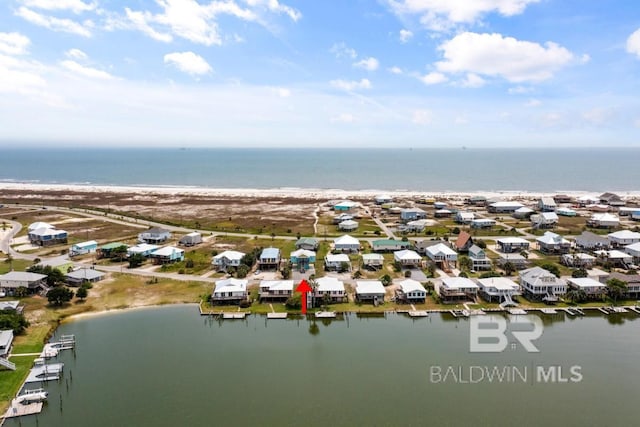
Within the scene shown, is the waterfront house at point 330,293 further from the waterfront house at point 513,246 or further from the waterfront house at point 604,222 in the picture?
the waterfront house at point 604,222

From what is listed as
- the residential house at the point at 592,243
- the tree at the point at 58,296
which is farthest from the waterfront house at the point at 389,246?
the tree at the point at 58,296

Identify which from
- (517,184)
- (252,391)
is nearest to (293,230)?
(252,391)

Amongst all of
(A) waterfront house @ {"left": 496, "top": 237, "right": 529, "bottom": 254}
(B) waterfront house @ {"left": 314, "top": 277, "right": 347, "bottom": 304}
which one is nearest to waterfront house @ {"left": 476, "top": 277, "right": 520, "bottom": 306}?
(B) waterfront house @ {"left": 314, "top": 277, "right": 347, "bottom": 304}

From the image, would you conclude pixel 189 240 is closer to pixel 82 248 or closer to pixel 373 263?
pixel 82 248

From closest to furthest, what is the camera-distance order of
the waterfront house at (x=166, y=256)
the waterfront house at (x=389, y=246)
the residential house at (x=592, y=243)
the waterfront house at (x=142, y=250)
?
the waterfront house at (x=166, y=256)
the waterfront house at (x=142, y=250)
the residential house at (x=592, y=243)
the waterfront house at (x=389, y=246)

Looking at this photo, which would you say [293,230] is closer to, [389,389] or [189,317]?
[189,317]

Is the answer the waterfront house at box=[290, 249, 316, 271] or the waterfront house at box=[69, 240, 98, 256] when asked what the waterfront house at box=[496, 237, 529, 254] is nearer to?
the waterfront house at box=[290, 249, 316, 271]
